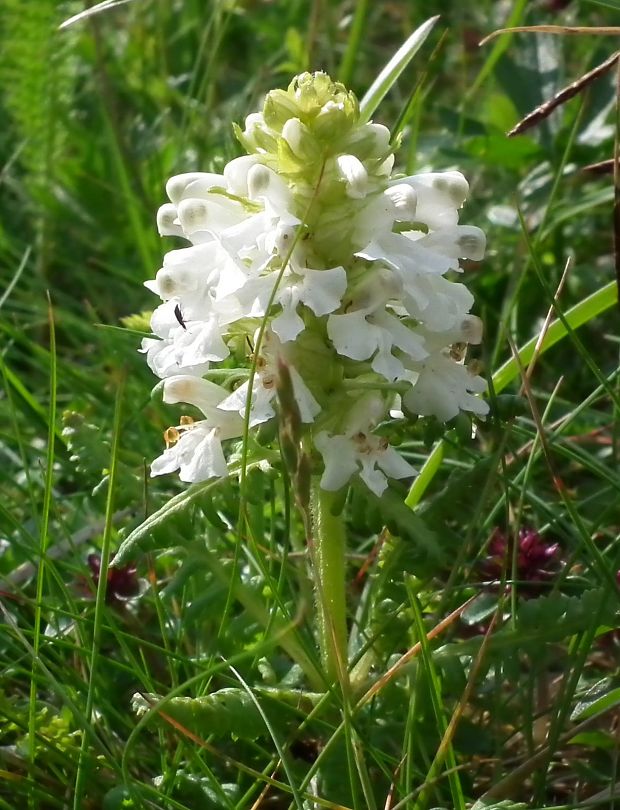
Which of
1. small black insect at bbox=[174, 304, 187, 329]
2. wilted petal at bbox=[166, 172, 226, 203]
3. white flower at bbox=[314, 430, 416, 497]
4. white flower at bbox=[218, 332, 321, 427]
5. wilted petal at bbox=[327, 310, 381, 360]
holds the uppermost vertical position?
wilted petal at bbox=[166, 172, 226, 203]

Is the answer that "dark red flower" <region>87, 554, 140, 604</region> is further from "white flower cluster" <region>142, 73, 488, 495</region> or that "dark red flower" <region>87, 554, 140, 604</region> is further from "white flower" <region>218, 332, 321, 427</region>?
"white flower" <region>218, 332, 321, 427</region>

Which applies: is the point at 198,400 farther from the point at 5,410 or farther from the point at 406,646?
the point at 5,410

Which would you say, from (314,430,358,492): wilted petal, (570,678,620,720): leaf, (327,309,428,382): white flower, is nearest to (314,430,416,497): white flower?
(314,430,358,492): wilted petal

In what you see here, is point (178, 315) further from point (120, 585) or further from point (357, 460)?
point (120, 585)

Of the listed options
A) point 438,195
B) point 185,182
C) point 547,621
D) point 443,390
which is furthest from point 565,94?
point 547,621

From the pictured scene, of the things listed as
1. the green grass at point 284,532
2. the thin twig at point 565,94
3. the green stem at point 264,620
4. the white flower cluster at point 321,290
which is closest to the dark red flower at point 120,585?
the green grass at point 284,532

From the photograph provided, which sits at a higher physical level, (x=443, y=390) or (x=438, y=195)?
(x=438, y=195)
